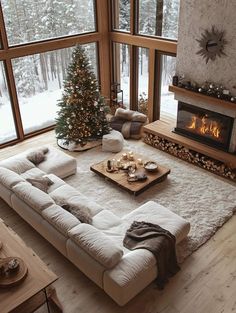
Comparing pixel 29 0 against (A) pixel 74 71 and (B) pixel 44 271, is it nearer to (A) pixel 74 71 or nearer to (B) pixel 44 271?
(A) pixel 74 71

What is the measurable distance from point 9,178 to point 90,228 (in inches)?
68.9

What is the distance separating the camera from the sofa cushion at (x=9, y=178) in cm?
501

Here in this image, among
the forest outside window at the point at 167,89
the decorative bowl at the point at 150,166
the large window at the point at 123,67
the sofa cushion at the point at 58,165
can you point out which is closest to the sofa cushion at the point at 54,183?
the sofa cushion at the point at 58,165

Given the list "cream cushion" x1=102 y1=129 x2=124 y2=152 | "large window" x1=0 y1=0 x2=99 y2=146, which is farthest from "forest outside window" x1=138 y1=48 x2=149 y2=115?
"cream cushion" x1=102 y1=129 x2=124 y2=152

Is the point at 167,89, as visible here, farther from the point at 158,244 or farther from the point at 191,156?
the point at 158,244

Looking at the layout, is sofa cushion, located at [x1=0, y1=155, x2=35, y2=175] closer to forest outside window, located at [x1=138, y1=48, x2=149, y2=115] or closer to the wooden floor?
the wooden floor

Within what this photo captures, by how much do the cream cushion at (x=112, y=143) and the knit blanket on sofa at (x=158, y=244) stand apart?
286 cm

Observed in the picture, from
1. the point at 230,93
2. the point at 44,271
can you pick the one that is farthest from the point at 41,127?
the point at 44,271

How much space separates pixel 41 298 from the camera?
12.0ft

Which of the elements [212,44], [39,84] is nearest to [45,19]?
[39,84]

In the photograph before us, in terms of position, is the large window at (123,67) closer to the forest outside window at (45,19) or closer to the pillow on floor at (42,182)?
the forest outside window at (45,19)

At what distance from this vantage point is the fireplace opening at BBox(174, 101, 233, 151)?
6.29 meters

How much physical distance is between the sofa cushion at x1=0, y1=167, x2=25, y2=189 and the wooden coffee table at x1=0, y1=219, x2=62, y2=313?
3.36 feet

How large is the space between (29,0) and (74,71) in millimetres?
1682
